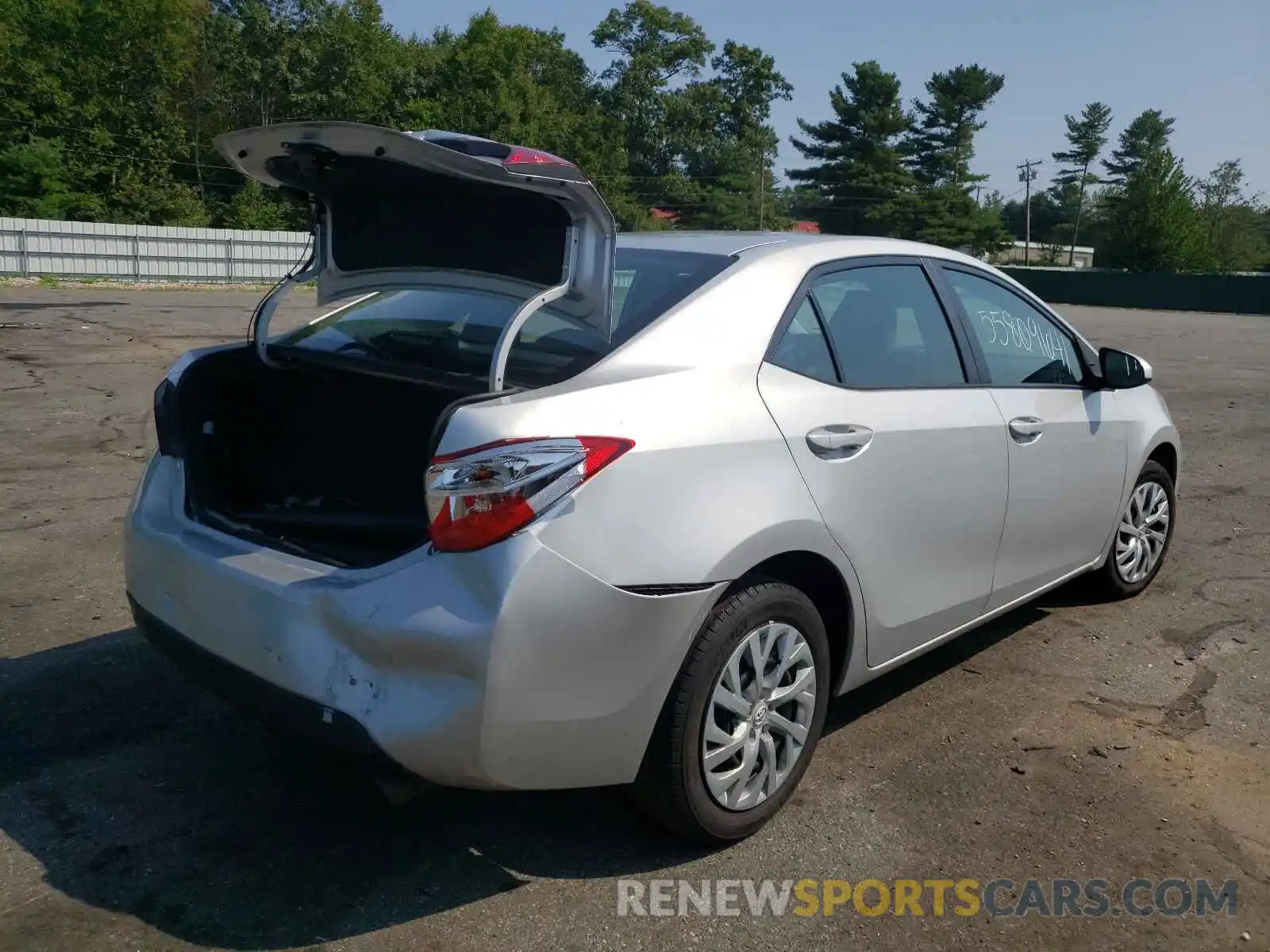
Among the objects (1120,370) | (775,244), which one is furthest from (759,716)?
(1120,370)

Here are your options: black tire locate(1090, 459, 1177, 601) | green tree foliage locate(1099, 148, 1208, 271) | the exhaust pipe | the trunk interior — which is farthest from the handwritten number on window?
green tree foliage locate(1099, 148, 1208, 271)

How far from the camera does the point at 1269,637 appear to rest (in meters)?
4.71

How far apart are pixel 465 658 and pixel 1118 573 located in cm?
362

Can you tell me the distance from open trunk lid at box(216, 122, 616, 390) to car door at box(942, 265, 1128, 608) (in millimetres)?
1627

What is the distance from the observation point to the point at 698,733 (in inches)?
109

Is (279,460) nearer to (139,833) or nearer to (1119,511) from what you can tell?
(139,833)

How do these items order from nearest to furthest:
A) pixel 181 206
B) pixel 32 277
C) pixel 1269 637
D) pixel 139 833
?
pixel 139 833
pixel 1269 637
pixel 32 277
pixel 181 206

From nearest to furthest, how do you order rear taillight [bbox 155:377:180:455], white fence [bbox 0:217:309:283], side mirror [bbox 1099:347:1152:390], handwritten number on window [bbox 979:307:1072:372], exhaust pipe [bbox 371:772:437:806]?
exhaust pipe [bbox 371:772:437:806] < rear taillight [bbox 155:377:180:455] < handwritten number on window [bbox 979:307:1072:372] < side mirror [bbox 1099:347:1152:390] < white fence [bbox 0:217:309:283]

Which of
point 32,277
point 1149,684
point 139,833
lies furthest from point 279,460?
point 32,277

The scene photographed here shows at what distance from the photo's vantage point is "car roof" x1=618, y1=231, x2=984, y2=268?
3.39 m

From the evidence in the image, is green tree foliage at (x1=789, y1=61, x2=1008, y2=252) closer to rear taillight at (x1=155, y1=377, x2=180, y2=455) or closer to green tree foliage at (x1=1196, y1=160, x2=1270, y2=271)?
green tree foliage at (x1=1196, y1=160, x2=1270, y2=271)

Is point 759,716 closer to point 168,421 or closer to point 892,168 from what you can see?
point 168,421

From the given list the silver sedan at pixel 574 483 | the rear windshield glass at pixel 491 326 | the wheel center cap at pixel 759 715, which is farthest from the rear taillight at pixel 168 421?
the wheel center cap at pixel 759 715

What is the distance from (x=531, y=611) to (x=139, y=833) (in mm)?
1384
